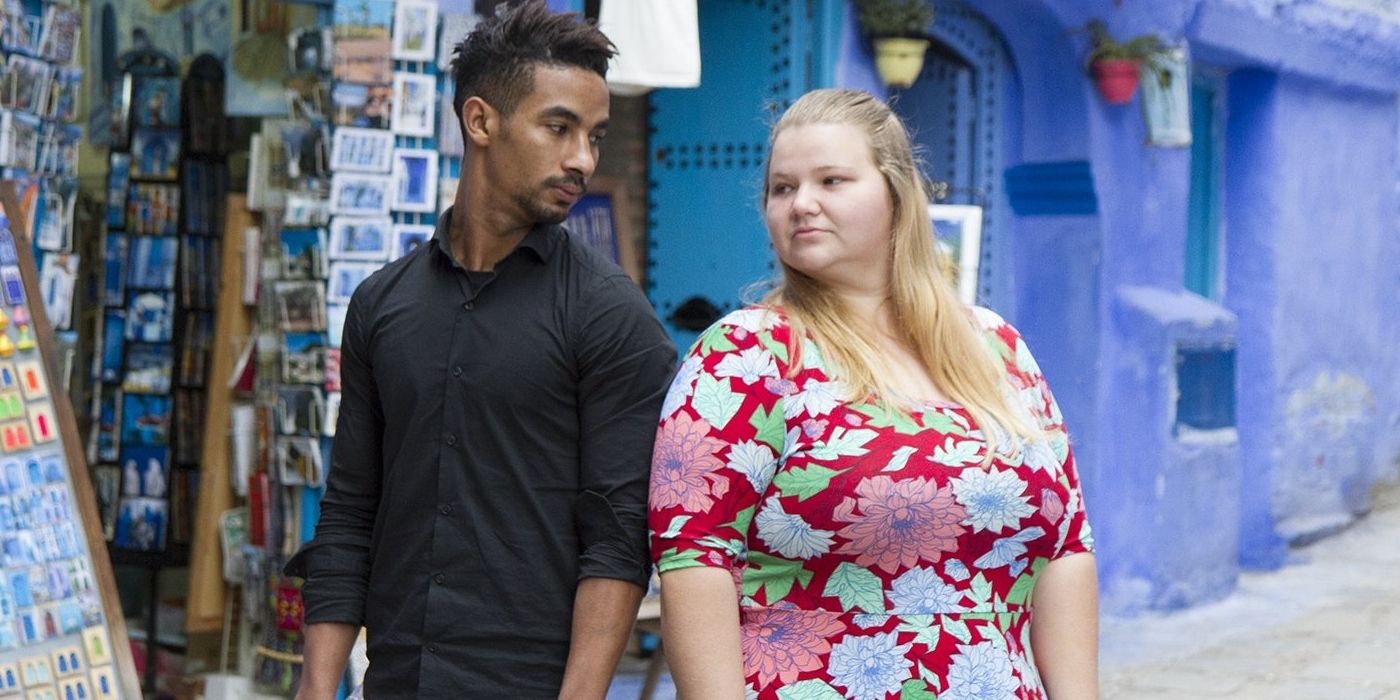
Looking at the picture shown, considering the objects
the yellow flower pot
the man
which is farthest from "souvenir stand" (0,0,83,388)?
the yellow flower pot

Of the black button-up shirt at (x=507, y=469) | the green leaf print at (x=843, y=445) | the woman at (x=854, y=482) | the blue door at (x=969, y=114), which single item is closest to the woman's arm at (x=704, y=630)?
the woman at (x=854, y=482)

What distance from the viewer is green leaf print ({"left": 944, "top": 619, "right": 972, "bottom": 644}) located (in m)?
2.53

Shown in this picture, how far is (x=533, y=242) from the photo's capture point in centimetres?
264

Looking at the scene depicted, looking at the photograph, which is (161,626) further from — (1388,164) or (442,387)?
(1388,164)

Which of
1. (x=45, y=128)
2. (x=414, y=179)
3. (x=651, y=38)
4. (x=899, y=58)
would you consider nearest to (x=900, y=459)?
(x=414, y=179)

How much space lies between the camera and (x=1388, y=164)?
43.4 feet

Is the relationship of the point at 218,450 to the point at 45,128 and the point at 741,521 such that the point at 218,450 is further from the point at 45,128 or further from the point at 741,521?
the point at 741,521

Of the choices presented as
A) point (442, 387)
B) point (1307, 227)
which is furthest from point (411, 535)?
point (1307, 227)

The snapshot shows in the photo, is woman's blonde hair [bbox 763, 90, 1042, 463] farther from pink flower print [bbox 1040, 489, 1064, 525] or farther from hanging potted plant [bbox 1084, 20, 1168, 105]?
hanging potted plant [bbox 1084, 20, 1168, 105]

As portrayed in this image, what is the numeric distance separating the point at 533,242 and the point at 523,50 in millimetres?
273

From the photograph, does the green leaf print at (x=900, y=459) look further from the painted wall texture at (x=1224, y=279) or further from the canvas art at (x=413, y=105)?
the painted wall texture at (x=1224, y=279)

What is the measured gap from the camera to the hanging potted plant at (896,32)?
7.44m

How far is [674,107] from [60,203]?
280 cm

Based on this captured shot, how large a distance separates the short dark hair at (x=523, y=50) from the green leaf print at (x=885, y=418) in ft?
2.04
